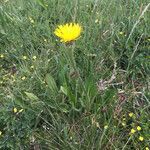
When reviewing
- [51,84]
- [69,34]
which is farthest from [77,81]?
[69,34]

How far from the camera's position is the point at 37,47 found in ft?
7.25

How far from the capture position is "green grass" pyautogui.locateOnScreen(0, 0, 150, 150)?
1.66 metres

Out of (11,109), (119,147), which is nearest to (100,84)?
(119,147)

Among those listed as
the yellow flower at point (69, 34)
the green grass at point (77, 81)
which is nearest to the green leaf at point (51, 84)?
the green grass at point (77, 81)

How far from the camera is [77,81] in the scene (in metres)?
1.69

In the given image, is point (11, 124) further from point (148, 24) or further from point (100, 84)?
point (148, 24)

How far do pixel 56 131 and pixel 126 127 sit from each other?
328 millimetres

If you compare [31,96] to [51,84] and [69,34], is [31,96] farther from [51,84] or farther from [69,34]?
[69,34]

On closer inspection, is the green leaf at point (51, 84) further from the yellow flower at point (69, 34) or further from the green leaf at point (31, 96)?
the yellow flower at point (69, 34)

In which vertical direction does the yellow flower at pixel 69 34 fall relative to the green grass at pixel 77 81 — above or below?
above

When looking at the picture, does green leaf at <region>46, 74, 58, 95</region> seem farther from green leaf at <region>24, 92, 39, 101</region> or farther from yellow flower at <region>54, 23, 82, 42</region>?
yellow flower at <region>54, 23, 82, 42</region>

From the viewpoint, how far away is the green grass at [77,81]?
5.45 ft

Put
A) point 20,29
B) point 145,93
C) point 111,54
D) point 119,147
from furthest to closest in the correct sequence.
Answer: point 20,29 → point 111,54 → point 145,93 → point 119,147

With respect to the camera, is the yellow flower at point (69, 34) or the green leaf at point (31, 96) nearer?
the yellow flower at point (69, 34)
